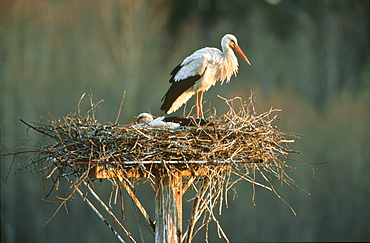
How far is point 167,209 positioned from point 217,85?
2.16 metres

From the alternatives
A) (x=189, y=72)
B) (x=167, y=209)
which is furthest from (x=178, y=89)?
(x=167, y=209)

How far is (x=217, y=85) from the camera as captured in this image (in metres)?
4.67

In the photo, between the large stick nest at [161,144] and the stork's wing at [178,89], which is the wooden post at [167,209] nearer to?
the large stick nest at [161,144]

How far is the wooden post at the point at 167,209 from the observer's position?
266 centimetres

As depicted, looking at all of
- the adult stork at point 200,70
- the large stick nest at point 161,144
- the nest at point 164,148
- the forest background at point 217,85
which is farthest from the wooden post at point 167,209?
the forest background at point 217,85

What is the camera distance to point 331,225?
184 inches

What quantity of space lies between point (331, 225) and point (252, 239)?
0.66 meters

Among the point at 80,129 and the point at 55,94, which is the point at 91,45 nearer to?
the point at 55,94

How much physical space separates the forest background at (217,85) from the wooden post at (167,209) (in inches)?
78.5

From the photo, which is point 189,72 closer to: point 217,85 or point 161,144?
point 161,144

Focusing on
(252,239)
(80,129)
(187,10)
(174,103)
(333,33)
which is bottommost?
(252,239)

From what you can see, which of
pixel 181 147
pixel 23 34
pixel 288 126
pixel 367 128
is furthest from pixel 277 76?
pixel 181 147

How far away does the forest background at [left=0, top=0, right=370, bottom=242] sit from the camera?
4.62 metres

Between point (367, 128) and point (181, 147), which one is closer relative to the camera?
point (181, 147)
